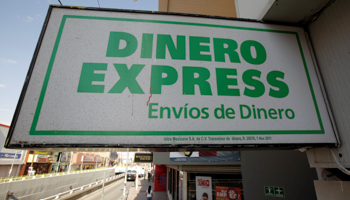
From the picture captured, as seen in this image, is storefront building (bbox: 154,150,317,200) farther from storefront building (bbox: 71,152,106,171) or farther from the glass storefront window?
storefront building (bbox: 71,152,106,171)

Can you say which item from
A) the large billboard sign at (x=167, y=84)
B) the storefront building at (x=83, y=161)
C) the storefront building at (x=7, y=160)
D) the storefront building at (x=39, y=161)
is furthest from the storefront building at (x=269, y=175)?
the storefront building at (x=83, y=161)

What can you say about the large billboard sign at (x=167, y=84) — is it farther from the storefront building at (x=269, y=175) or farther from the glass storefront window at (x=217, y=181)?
the glass storefront window at (x=217, y=181)

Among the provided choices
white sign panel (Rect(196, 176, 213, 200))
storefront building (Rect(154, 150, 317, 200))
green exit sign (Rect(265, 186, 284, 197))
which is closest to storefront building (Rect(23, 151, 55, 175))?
white sign panel (Rect(196, 176, 213, 200))

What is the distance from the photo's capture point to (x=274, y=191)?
14.0 ft

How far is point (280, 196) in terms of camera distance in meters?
4.17

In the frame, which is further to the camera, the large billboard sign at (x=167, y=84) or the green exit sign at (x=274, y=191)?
the green exit sign at (x=274, y=191)

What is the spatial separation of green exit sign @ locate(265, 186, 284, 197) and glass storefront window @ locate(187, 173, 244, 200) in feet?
5.36

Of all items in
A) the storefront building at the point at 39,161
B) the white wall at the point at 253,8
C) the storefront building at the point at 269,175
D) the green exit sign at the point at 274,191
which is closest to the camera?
the white wall at the point at 253,8

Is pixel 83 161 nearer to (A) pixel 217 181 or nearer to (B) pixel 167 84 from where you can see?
(A) pixel 217 181

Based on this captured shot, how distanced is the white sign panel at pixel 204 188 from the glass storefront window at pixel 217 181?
15cm

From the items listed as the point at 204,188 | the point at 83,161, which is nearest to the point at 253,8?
the point at 204,188

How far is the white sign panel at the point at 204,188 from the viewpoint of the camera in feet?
21.8

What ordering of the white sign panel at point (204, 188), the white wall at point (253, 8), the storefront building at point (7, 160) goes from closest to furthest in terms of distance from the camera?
the white wall at point (253, 8), the white sign panel at point (204, 188), the storefront building at point (7, 160)

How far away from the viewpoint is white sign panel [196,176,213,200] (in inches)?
262
